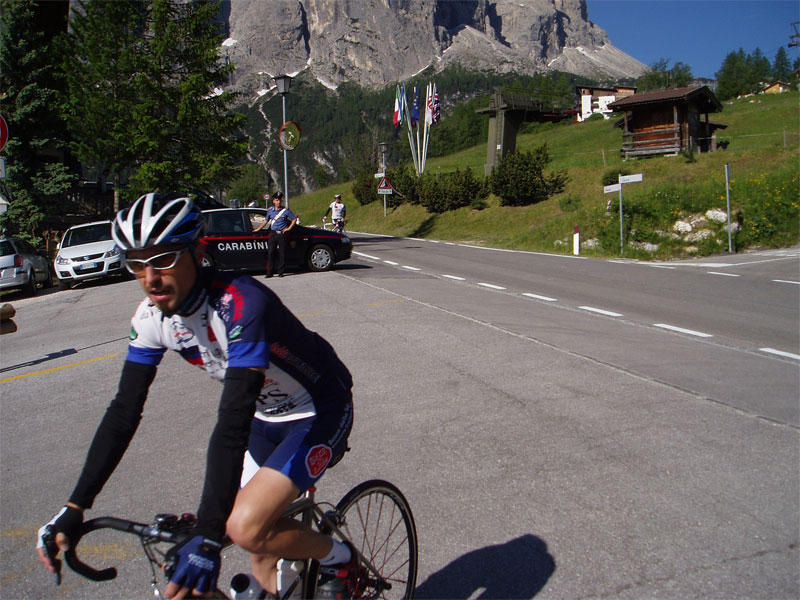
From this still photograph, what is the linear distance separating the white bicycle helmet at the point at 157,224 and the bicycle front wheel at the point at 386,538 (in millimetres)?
1313

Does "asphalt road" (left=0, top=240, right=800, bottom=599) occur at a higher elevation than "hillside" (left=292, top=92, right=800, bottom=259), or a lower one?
lower

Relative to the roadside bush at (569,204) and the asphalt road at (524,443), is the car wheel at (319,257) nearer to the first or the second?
the asphalt road at (524,443)

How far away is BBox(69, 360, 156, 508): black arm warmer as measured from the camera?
2246 mm

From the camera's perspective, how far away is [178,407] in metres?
6.33

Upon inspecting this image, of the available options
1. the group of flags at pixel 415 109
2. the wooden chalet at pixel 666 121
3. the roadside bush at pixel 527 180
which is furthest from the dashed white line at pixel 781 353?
the group of flags at pixel 415 109

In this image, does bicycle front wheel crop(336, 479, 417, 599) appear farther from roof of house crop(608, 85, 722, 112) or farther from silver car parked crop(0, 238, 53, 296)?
roof of house crop(608, 85, 722, 112)

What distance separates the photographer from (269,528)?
7.29 feet

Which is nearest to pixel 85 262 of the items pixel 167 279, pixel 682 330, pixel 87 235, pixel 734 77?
pixel 87 235

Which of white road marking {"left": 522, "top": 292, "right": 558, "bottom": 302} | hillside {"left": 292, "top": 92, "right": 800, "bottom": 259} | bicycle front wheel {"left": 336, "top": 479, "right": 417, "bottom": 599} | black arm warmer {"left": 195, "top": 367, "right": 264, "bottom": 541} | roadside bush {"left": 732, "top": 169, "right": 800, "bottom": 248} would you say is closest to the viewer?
black arm warmer {"left": 195, "top": 367, "right": 264, "bottom": 541}

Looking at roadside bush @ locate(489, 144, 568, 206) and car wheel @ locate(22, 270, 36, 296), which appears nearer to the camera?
car wheel @ locate(22, 270, 36, 296)

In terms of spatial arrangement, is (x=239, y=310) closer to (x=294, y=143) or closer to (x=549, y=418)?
(x=549, y=418)

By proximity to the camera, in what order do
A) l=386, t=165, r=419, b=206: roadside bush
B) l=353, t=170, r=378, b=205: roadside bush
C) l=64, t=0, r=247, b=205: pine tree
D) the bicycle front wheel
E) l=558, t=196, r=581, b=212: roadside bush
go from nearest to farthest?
the bicycle front wheel → l=64, t=0, r=247, b=205: pine tree → l=558, t=196, r=581, b=212: roadside bush → l=386, t=165, r=419, b=206: roadside bush → l=353, t=170, r=378, b=205: roadside bush

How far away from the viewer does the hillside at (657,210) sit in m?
22.3

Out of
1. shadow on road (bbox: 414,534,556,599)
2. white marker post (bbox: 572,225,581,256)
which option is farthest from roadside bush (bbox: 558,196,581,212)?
shadow on road (bbox: 414,534,556,599)
